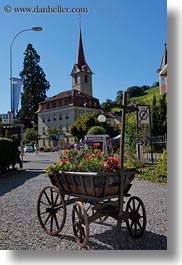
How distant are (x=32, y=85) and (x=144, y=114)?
1.70m

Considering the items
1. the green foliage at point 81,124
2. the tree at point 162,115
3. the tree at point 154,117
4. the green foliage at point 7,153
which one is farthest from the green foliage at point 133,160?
the green foliage at point 7,153

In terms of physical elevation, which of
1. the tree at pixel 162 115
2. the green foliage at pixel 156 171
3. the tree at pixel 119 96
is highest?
the tree at pixel 119 96

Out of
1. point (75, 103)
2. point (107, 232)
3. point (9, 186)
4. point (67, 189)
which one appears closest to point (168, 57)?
point (75, 103)

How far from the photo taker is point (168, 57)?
354cm

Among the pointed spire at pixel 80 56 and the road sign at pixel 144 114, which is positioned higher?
the pointed spire at pixel 80 56

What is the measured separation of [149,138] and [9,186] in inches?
124

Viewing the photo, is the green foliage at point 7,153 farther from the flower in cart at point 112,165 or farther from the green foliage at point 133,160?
the flower in cart at point 112,165

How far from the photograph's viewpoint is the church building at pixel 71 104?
4.05m

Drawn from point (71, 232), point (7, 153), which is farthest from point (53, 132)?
point (7, 153)

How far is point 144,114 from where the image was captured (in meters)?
5.21

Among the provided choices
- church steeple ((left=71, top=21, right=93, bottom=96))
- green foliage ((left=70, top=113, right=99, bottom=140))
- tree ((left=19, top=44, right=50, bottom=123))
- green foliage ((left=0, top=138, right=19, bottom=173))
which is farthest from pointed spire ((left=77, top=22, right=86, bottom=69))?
green foliage ((left=0, top=138, right=19, bottom=173))

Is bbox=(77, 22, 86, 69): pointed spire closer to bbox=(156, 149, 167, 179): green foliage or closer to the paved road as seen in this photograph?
the paved road

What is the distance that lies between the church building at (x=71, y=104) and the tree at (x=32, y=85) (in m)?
0.10

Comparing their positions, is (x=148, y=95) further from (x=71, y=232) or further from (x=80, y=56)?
(x=71, y=232)
